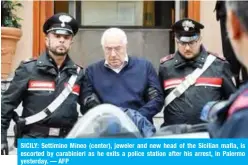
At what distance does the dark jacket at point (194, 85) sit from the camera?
2.34 m

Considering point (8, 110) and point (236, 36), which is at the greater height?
point (236, 36)

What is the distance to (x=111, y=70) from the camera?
2.36 m

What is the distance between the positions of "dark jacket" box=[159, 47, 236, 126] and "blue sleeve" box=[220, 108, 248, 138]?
1.38 m

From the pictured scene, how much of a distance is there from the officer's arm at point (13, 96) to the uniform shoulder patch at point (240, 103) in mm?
1499

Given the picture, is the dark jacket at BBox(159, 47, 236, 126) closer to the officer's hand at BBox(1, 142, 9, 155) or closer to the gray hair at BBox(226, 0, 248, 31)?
the officer's hand at BBox(1, 142, 9, 155)

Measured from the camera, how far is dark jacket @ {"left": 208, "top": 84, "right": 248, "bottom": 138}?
885 millimetres

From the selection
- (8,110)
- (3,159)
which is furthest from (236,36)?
(8,110)

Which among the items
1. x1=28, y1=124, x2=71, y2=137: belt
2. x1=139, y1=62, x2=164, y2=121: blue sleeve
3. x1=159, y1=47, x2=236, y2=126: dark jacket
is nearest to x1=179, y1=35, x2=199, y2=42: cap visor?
x1=159, y1=47, x2=236, y2=126: dark jacket

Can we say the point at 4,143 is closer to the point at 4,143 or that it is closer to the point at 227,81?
the point at 4,143

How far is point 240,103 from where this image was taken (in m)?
0.90

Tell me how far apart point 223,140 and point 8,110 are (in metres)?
1.49

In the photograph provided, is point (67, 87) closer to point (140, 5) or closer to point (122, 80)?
point (122, 80)

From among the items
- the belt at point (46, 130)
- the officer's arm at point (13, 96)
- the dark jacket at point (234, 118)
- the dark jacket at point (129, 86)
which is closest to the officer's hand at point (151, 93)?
the dark jacket at point (129, 86)

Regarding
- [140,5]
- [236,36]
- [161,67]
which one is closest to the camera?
[236,36]
